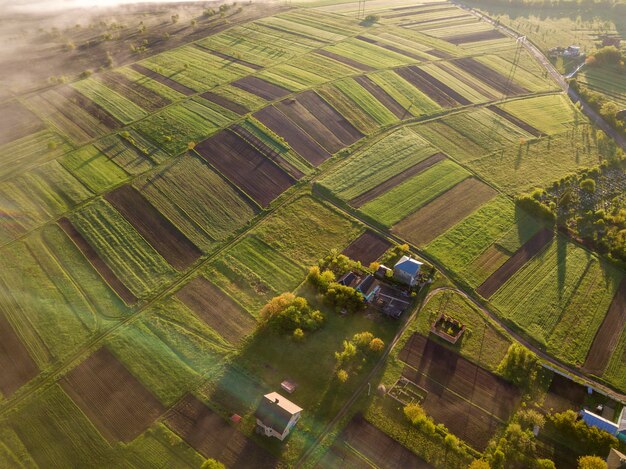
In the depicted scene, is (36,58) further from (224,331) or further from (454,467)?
(454,467)

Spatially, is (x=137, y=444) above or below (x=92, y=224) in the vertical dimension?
below

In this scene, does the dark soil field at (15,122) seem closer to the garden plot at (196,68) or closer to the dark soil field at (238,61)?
the garden plot at (196,68)

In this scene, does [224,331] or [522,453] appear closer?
[522,453]

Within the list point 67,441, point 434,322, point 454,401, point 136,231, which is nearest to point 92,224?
point 136,231

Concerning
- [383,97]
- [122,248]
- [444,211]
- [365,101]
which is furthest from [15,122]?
[444,211]

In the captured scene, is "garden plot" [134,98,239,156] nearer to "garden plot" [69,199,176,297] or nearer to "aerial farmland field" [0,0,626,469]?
"aerial farmland field" [0,0,626,469]

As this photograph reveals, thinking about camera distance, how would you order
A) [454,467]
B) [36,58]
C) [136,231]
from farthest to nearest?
[36,58] < [136,231] < [454,467]

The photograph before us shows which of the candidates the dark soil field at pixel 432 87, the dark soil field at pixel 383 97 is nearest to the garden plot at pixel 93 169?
the dark soil field at pixel 383 97
